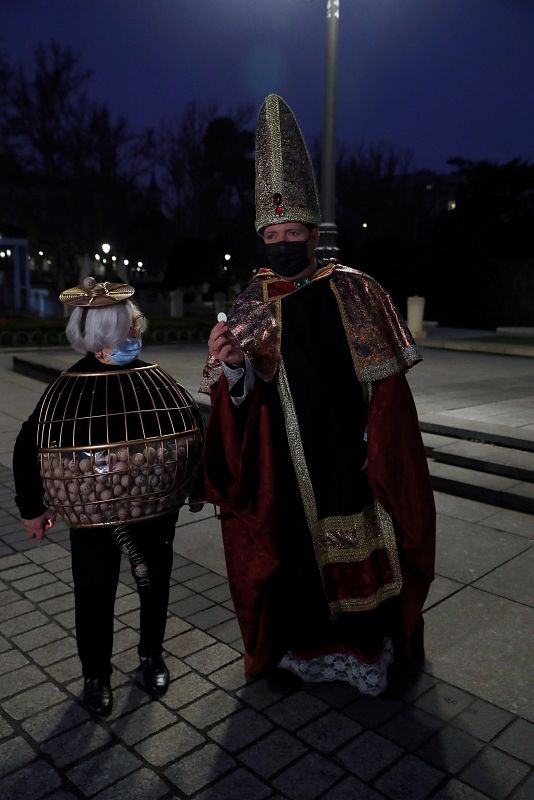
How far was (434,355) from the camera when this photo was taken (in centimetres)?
1636

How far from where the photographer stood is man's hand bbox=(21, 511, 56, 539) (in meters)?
2.84

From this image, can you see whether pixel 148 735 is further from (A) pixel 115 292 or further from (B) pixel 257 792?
(A) pixel 115 292

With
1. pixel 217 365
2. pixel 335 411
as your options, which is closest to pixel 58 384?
pixel 217 365

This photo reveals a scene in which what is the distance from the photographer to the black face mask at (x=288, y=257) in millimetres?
3021

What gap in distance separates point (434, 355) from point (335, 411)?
1390 cm

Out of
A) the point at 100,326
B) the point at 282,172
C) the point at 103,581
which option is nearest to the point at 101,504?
the point at 103,581

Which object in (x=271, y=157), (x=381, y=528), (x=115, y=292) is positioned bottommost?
(x=381, y=528)

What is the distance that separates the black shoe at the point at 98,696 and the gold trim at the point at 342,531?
3.52 ft

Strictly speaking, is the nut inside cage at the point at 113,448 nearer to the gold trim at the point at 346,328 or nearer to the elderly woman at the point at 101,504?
the elderly woman at the point at 101,504

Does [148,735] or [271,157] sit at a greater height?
[271,157]

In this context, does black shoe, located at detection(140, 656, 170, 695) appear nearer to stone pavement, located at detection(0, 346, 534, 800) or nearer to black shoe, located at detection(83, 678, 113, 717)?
stone pavement, located at detection(0, 346, 534, 800)

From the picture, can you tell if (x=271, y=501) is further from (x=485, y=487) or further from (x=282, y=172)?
(x=485, y=487)

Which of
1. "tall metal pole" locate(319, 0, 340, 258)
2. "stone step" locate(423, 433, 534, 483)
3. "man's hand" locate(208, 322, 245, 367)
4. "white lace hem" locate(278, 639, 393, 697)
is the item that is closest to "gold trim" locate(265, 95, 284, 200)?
"man's hand" locate(208, 322, 245, 367)

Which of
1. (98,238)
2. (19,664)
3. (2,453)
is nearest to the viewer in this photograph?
(19,664)
